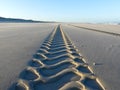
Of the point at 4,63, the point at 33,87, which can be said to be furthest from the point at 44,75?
the point at 4,63

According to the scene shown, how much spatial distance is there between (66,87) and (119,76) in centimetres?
64

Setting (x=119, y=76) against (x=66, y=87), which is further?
(x=119, y=76)

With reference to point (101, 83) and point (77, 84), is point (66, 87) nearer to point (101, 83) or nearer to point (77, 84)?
point (77, 84)

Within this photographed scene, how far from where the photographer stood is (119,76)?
2.42 m

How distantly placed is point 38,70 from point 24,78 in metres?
0.37

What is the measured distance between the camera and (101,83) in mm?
2176

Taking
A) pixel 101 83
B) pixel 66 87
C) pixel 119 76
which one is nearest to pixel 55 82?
pixel 66 87

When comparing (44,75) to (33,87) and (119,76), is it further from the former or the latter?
(119,76)

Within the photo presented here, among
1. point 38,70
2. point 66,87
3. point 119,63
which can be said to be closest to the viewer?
point 66,87

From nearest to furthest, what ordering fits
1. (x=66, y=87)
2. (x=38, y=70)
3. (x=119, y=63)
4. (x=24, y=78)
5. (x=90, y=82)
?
(x=66, y=87) → (x=90, y=82) → (x=24, y=78) → (x=38, y=70) → (x=119, y=63)

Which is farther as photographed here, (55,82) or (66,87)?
(55,82)

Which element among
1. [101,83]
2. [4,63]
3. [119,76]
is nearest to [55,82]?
[101,83]

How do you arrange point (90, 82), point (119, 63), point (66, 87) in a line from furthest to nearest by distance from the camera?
point (119, 63), point (90, 82), point (66, 87)

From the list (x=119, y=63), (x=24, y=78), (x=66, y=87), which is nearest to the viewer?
(x=66, y=87)
